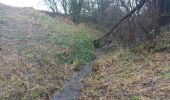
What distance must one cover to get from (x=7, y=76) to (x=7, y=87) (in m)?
1.07

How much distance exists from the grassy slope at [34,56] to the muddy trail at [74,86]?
283 millimetres

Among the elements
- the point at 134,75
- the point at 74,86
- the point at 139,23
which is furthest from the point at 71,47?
the point at 134,75

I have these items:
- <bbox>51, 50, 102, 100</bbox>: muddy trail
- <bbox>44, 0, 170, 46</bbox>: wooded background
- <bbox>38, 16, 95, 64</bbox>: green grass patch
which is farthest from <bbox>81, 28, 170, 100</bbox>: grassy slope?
<bbox>38, 16, 95, 64</bbox>: green grass patch

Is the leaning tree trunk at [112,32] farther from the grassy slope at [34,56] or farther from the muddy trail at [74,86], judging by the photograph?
the muddy trail at [74,86]

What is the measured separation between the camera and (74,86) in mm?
12641

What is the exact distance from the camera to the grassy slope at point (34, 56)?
11.4m

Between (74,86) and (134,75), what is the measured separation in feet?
7.77

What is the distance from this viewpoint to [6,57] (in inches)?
555

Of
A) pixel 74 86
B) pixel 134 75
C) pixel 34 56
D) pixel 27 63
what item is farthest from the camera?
pixel 34 56

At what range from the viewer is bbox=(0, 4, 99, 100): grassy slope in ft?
37.3

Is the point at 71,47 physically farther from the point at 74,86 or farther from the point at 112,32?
the point at 74,86

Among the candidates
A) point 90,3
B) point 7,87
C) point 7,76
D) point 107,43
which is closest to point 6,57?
point 7,76

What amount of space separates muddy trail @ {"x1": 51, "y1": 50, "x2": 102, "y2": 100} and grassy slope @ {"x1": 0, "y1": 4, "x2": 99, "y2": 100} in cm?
28

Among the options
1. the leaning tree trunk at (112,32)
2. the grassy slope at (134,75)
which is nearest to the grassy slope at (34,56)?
the leaning tree trunk at (112,32)
